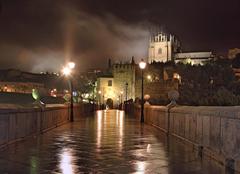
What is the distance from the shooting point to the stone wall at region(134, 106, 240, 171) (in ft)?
29.0

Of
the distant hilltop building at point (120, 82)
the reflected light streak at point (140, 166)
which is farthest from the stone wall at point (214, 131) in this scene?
the distant hilltop building at point (120, 82)

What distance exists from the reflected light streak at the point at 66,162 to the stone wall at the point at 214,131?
130 inches

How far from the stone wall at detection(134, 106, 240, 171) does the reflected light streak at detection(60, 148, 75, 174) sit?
10.9 feet

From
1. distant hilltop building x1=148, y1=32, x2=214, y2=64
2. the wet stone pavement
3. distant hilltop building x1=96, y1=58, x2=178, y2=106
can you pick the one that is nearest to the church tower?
distant hilltop building x1=148, y1=32, x2=214, y2=64

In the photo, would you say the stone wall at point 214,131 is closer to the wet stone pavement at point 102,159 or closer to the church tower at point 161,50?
the wet stone pavement at point 102,159

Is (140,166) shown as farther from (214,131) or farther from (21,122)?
(21,122)

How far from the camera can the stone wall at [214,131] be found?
8836 mm

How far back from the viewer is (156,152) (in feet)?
39.8

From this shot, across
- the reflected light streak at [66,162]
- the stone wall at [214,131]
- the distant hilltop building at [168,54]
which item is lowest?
the reflected light streak at [66,162]

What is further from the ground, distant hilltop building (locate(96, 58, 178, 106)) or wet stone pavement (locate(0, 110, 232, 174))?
distant hilltop building (locate(96, 58, 178, 106))

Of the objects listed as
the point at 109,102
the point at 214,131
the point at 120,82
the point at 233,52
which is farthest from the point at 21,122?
the point at 233,52

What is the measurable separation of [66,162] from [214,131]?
12.0ft

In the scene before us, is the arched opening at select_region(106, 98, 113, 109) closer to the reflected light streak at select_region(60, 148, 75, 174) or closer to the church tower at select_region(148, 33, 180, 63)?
the church tower at select_region(148, 33, 180, 63)

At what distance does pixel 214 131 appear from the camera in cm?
1061
